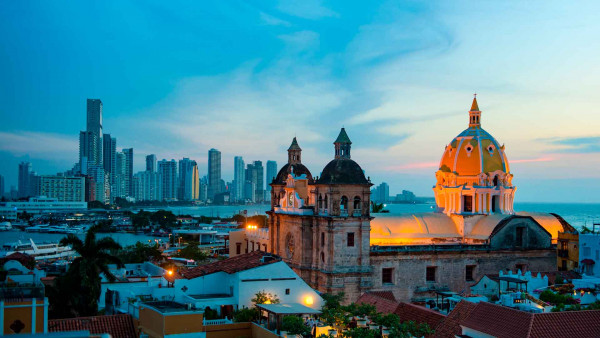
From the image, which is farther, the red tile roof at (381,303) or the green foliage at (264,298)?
the red tile roof at (381,303)

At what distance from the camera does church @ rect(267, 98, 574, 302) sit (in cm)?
4522

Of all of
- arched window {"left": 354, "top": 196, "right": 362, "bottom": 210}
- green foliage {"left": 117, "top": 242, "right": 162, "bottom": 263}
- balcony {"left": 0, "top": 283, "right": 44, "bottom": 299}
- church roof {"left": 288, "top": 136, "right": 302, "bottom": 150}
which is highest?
church roof {"left": 288, "top": 136, "right": 302, "bottom": 150}

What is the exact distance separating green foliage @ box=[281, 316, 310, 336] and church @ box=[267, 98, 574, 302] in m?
17.5

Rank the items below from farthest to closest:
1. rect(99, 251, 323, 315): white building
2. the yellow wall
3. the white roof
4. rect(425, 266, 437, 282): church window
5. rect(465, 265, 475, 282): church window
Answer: rect(465, 265, 475, 282): church window < rect(425, 266, 437, 282): church window < rect(99, 251, 323, 315): white building < the white roof < the yellow wall

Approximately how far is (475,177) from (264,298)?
27.3 metres

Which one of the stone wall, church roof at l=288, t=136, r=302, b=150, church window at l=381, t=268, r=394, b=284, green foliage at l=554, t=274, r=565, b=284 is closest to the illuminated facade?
the stone wall

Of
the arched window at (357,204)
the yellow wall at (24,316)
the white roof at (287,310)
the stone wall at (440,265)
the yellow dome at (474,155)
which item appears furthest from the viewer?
the yellow dome at (474,155)

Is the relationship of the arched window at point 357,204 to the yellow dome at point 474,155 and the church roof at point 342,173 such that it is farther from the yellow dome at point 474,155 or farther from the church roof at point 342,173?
the yellow dome at point 474,155

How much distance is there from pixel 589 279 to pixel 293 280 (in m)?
19.3

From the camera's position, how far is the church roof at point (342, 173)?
149ft

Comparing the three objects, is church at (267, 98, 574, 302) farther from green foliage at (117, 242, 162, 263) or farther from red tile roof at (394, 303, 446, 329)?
green foliage at (117, 242, 162, 263)

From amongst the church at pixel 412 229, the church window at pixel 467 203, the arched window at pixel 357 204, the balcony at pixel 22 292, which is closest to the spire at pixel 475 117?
the church at pixel 412 229

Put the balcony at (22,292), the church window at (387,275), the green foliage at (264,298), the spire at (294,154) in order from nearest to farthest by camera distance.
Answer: the balcony at (22,292) → the green foliage at (264,298) → the church window at (387,275) → the spire at (294,154)

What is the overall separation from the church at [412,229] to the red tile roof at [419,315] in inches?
411
